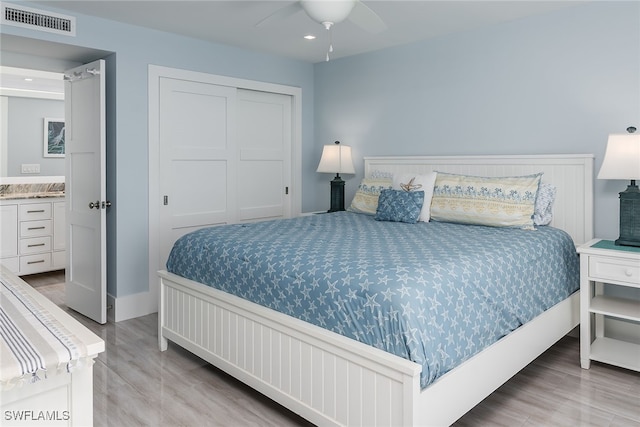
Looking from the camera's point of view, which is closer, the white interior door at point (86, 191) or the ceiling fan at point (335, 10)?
the ceiling fan at point (335, 10)

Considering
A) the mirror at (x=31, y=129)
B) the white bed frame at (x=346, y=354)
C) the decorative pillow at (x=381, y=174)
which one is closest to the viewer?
the white bed frame at (x=346, y=354)

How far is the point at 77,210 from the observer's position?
398 centimetres

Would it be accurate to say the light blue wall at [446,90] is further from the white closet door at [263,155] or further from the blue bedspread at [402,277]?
the blue bedspread at [402,277]

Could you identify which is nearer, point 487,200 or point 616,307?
point 616,307

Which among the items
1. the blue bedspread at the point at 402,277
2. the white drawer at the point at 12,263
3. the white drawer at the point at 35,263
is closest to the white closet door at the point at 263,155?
the blue bedspread at the point at 402,277

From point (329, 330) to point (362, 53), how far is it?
3332mm

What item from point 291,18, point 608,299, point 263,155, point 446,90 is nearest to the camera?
point 608,299

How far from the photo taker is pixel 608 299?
9.98 feet

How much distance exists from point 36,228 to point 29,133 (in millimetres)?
1477

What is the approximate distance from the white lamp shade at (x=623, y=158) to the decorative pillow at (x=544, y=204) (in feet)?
1.46

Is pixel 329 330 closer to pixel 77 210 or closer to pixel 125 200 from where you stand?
pixel 125 200

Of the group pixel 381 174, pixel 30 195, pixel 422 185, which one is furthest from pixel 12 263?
pixel 422 185

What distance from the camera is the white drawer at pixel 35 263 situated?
5.20 metres

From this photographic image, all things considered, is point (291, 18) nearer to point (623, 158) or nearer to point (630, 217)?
point (623, 158)
